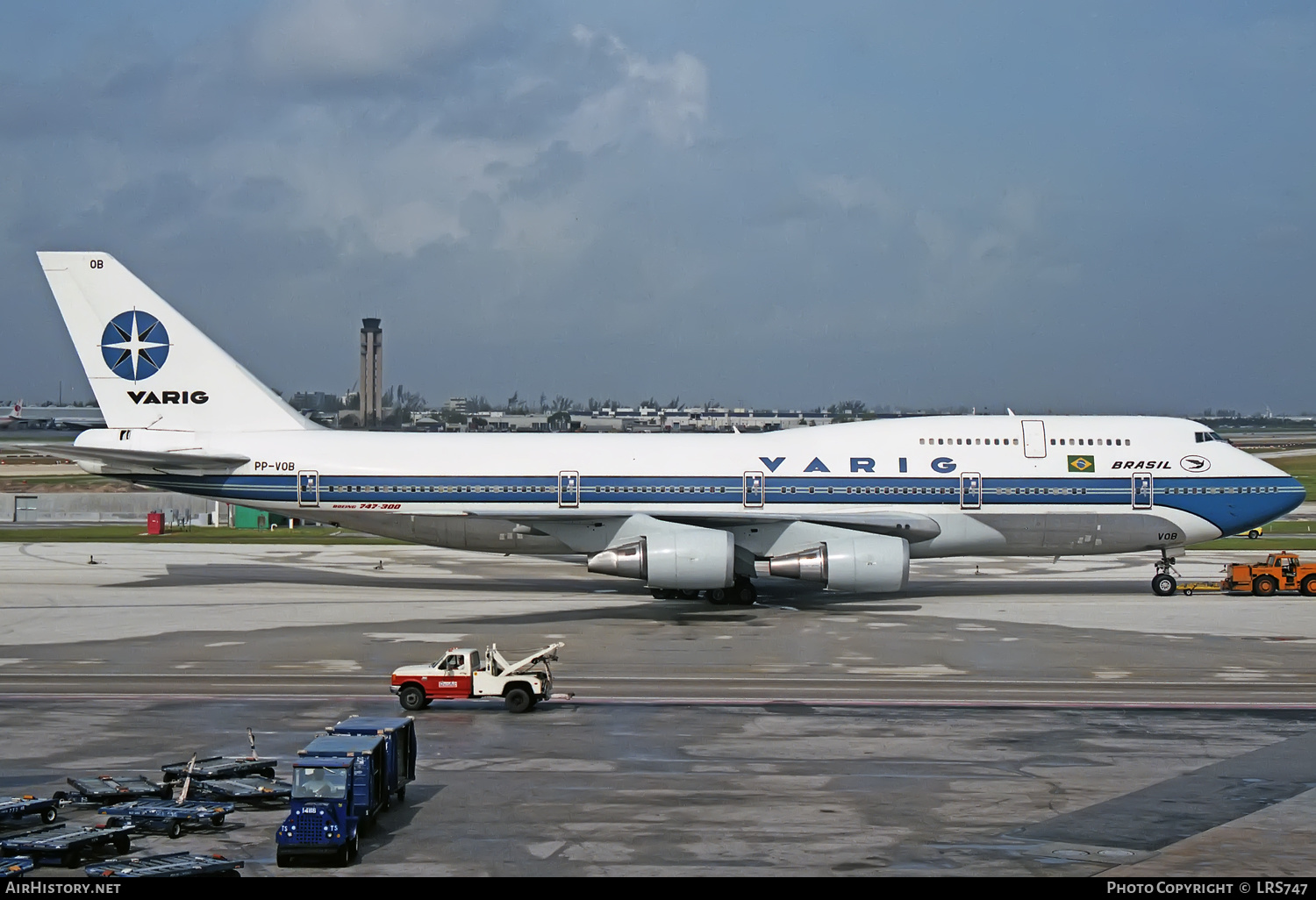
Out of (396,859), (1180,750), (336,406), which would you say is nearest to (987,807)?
(1180,750)

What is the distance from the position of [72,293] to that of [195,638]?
13979mm

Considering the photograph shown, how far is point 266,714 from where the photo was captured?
862 inches

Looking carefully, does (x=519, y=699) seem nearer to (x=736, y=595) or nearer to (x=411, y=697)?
(x=411, y=697)

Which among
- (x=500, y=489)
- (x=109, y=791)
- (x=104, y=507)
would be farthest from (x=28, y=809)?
(x=104, y=507)

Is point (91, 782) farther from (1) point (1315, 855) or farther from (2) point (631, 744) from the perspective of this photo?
(1) point (1315, 855)

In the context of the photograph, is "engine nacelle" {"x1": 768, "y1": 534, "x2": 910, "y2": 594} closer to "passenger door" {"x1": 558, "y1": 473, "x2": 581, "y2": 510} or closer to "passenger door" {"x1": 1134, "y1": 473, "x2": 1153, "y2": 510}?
"passenger door" {"x1": 558, "y1": 473, "x2": 581, "y2": 510}

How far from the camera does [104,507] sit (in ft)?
261

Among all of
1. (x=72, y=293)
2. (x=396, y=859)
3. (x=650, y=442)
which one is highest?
(x=72, y=293)

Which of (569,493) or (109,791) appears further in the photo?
(569,493)

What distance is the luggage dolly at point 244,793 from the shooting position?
1606cm

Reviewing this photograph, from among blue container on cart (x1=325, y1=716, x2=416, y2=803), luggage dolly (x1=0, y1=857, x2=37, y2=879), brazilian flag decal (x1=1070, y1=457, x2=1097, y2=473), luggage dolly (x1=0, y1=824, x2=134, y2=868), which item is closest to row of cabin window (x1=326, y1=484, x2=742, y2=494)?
brazilian flag decal (x1=1070, y1=457, x2=1097, y2=473)

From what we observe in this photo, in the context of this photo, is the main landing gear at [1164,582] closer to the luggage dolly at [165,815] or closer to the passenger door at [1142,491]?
the passenger door at [1142,491]

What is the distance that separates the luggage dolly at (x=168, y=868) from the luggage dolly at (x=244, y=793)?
8.72 feet

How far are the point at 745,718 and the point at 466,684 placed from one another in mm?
4934
